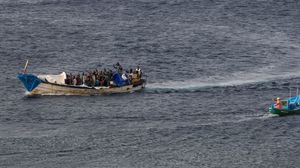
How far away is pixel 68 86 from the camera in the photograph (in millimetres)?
129625

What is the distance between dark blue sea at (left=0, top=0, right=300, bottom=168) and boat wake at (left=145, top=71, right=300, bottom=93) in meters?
0.14

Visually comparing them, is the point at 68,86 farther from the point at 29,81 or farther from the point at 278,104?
the point at 278,104

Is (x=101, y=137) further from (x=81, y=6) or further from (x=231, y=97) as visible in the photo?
(x=81, y=6)

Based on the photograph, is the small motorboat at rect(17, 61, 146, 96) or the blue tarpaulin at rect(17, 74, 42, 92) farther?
the small motorboat at rect(17, 61, 146, 96)

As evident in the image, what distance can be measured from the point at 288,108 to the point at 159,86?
873 inches

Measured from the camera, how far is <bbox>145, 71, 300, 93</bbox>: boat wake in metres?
133

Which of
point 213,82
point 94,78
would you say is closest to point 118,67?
point 94,78

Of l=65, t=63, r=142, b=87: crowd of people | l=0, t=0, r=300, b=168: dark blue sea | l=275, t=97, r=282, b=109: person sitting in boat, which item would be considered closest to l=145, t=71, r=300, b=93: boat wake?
l=0, t=0, r=300, b=168: dark blue sea

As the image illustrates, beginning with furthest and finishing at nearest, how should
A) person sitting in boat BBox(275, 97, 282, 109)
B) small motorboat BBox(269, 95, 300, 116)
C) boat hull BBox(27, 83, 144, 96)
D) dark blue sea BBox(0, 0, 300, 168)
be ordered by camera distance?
boat hull BBox(27, 83, 144, 96)
small motorboat BBox(269, 95, 300, 116)
person sitting in boat BBox(275, 97, 282, 109)
dark blue sea BBox(0, 0, 300, 168)

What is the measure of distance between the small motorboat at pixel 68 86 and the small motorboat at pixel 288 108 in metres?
21.1

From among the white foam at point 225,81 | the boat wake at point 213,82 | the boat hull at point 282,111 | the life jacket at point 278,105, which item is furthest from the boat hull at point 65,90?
the life jacket at point 278,105

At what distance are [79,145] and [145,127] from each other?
10007 mm

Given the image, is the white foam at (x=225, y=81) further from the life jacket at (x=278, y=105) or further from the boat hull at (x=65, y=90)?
the life jacket at (x=278, y=105)

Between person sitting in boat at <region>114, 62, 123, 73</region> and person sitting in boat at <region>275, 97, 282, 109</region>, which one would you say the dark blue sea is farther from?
person sitting in boat at <region>114, 62, 123, 73</region>
